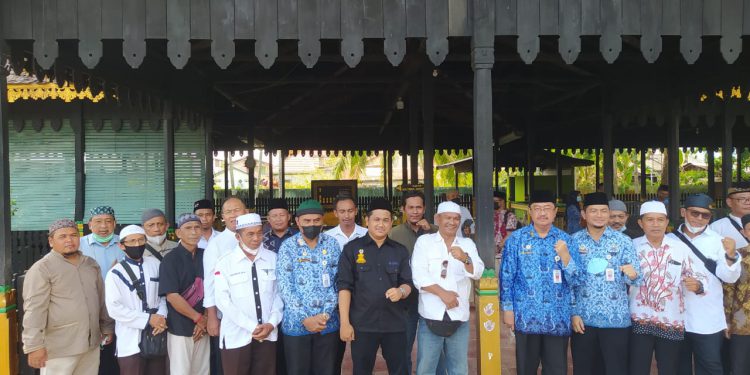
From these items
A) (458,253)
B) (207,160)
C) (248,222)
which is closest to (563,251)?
(458,253)

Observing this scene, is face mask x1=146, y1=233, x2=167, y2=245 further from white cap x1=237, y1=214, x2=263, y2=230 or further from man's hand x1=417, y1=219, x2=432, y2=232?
man's hand x1=417, y1=219, x2=432, y2=232

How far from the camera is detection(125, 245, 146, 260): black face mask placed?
14.0 ft

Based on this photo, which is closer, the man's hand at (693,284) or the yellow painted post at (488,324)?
the man's hand at (693,284)

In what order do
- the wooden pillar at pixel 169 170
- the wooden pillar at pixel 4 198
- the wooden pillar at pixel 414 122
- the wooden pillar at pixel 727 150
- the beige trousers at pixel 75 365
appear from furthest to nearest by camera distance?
1. the wooden pillar at pixel 414 122
2. the wooden pillar at pixel 727 150
3. the wooden pillar at pixel 169 170
4. the wooden pillar at pixel 4 198
5. the beige trousers at pixel 75 365

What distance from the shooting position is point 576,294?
442cm

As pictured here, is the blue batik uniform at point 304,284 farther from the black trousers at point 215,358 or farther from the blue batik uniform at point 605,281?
the blue batik uniform at point 605,281

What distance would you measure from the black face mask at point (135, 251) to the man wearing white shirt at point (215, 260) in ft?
1.53

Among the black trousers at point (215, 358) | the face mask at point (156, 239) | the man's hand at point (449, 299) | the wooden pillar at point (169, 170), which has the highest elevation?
the wooden pillar at point (169, 170)

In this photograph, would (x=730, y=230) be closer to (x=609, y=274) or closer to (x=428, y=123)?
(x=609, y=274)

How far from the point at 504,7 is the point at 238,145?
13.8 m

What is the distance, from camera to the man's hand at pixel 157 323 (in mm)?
4234

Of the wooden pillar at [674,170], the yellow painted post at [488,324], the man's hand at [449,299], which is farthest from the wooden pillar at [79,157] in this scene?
the wooden pillar at [674,170]

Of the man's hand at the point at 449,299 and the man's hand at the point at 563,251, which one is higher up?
the man's hand at the point at 563,251

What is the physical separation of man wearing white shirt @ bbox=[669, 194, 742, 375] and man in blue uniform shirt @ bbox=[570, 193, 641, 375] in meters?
0.52
